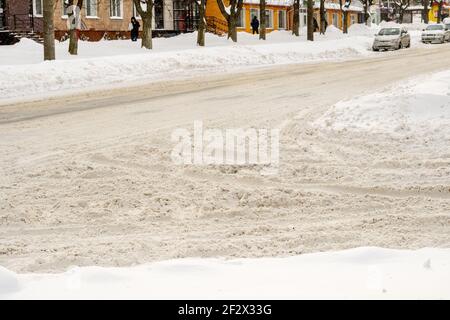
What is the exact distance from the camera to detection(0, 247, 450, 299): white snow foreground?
14.1 feet

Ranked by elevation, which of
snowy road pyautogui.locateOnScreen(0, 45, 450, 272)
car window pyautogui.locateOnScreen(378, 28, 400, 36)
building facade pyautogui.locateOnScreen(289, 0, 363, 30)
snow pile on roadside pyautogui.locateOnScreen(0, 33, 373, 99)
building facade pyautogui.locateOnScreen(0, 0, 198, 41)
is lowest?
snowy road pyautogui.locateOnScreen(0, 45, 450, 272)

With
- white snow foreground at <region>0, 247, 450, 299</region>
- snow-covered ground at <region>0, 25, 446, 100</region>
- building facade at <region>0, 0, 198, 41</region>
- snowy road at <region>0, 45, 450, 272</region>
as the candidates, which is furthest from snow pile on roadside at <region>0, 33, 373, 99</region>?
white snow foreground at <region>0, 247, 450, 299</region>

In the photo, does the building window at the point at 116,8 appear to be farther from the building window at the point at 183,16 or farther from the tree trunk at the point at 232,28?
the tree trunk at the point at 232,28

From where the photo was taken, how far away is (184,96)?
15.9m

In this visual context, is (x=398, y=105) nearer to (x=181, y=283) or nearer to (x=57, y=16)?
(x=181, y=283)

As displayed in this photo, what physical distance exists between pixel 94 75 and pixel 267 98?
8.18 meters

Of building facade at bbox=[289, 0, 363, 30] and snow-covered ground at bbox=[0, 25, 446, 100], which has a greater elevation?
building facade at bbox=[289, 0, 363, 30]

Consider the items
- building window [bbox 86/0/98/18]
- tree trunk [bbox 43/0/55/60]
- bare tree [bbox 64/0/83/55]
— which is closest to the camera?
tree trunk [bbox 43/0/55/60]

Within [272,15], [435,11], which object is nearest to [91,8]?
[272,15]

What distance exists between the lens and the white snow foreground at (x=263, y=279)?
4293 millimetres

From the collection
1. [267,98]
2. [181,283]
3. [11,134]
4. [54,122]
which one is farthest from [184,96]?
[181,283]

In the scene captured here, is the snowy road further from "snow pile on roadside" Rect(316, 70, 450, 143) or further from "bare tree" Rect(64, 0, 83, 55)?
"bare tree" Rect(64, 0, 83, 55)

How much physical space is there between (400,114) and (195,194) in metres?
4.61

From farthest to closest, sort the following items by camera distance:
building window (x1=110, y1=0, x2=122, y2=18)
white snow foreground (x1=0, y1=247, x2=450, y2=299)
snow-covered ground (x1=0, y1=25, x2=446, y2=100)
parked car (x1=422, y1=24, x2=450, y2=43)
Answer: parked car (x1=422, y1=24, x2=450, y2=43) → building window (x1=110, y1=0, x2=122, y2=18) → snow-covered ground (x1=0, y1=25, x2=446, y2=100) → white snow foreground (x1=0, y1=247, x2=450, y2=299)
